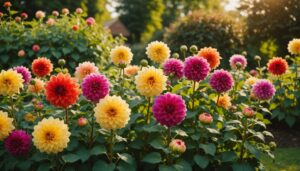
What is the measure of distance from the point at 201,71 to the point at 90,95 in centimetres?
109

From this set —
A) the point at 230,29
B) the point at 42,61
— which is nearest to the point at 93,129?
the point at 42,61

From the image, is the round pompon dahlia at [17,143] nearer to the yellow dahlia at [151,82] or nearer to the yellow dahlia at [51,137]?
the yellow dahlia at [51,137]

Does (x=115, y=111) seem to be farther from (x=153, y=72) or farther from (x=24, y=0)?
(x=24, y=0)

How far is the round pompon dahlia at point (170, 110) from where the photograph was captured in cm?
335

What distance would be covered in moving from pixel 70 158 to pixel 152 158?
68cm

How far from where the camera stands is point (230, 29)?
37.4 feet

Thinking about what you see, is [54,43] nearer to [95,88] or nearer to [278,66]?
[278,66]

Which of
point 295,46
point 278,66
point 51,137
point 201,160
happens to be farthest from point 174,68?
point 295,46

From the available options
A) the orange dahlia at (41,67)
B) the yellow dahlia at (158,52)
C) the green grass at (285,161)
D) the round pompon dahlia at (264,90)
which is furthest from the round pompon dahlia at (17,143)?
the green grass at (285,161)

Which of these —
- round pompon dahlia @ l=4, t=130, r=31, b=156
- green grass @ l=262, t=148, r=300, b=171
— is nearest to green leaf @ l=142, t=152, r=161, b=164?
round pompon dahlia @ l=4, t=130, r=31, b=156

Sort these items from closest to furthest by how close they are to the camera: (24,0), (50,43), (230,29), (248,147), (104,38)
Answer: (248,147)
(50,43)
(104,38)
(230,29)
(24,0)

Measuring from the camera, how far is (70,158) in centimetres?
351

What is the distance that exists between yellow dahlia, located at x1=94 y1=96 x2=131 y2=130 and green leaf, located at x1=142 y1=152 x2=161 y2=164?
0.48 m

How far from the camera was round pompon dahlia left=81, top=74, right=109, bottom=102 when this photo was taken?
348cm
